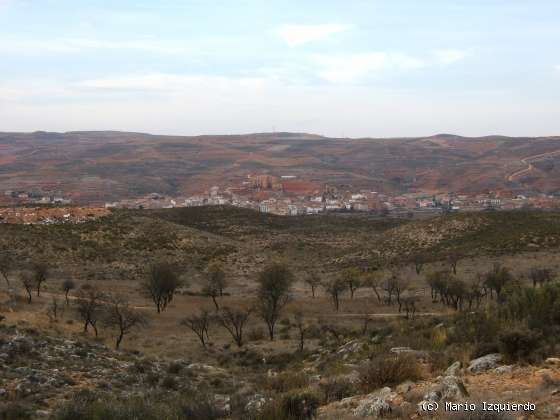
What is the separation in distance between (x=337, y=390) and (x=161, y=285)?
23.3 metres

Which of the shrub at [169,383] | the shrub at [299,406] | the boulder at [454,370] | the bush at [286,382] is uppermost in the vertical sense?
the boulder at [454,370]

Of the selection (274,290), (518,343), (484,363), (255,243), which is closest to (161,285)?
(274,290)

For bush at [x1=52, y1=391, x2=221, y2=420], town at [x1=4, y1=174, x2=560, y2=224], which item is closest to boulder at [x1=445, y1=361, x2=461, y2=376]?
bush at [x1=52, y1=391, x2=221, y2=420]

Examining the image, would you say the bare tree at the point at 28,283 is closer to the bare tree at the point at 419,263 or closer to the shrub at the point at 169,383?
the shrub at the point at 169,383

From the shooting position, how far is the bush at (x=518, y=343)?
9125mm

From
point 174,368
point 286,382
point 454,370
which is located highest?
point 454,370

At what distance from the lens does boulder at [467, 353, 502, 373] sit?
9039 millimetres

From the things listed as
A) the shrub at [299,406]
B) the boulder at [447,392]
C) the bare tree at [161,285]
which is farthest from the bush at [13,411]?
the bare tree at [161,285]

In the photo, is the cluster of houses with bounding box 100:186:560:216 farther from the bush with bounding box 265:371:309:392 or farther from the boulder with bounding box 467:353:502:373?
the boulder with bounding box 467:353:502:373

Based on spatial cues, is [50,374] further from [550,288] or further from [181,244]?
[181,244]

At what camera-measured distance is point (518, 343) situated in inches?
364

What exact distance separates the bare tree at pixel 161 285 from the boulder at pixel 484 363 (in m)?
23.4

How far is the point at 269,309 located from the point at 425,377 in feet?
56.5

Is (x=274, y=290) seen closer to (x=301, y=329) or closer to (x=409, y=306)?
(x=301, y=329)
